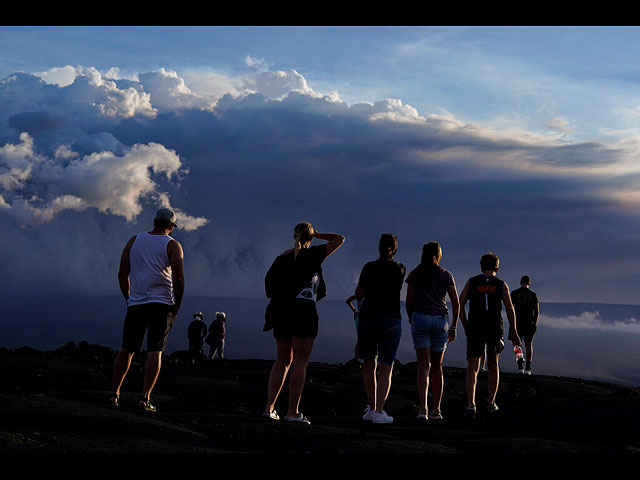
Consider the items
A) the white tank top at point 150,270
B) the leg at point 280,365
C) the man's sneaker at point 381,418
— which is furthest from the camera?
the man's sneaker at point 381,418

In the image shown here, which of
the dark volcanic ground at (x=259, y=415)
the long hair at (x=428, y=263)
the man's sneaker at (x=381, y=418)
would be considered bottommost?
the dark volcanic ground at (x=259, y=415)

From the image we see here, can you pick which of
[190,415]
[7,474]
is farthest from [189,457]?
[190,415]

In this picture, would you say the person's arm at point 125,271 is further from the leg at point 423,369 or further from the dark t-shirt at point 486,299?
the dark t-shirt at point 486,299

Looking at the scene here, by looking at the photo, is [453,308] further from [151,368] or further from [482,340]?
[151,368]

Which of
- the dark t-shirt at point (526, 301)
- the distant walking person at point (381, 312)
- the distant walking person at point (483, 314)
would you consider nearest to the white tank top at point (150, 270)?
the distant walking person at point (381, 312)

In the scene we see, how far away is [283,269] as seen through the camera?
691cm

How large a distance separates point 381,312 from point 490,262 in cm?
207

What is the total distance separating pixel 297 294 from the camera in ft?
22.6

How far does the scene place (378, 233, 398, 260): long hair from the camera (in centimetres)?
745

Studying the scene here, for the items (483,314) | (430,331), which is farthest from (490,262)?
(430,331)

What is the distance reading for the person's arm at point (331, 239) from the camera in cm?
704

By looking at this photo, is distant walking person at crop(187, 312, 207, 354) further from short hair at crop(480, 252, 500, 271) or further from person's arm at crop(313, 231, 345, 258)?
person's arm at crop(313, 231, 345, 258)
